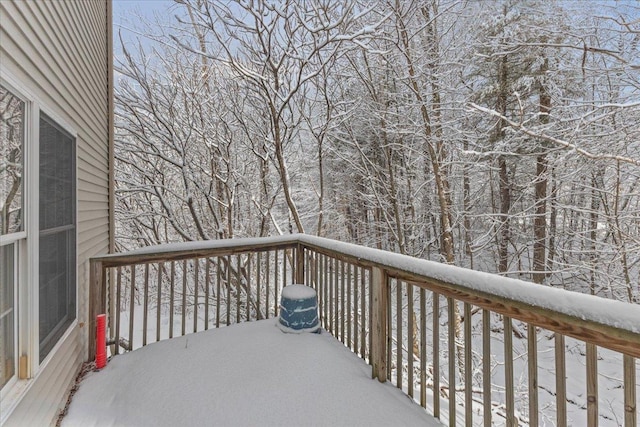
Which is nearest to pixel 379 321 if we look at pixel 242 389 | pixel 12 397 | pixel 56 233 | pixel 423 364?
pixel 423 364

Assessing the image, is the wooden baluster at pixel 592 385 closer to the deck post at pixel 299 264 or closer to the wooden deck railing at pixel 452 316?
the wooden deck railing at pixel 452 316

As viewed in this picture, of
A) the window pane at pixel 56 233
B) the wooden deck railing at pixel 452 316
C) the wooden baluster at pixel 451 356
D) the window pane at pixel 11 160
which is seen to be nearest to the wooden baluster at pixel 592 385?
the wooden deck railing at pixel 452 316

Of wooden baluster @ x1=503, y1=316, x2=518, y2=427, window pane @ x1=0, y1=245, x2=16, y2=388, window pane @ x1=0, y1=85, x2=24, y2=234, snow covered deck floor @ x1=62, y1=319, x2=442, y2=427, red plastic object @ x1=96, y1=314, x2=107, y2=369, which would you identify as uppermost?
window pane @ x1=0, y1=85, x2=24, y2=234

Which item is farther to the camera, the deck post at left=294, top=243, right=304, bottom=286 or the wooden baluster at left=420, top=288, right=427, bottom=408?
the deck post at left=294, top=243, right=304, bottom=286

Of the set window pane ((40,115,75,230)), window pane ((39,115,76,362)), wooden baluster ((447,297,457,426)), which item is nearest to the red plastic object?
window pane ((39,115,76,362))

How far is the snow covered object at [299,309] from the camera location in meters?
3.03

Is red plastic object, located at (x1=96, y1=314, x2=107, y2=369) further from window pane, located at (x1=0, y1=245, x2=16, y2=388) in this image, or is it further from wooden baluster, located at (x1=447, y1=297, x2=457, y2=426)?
wooden baluster, located at (x1=447, y1=297, x2=457, y2=426)

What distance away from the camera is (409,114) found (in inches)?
306

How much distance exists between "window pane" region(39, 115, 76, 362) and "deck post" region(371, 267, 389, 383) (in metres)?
2.02

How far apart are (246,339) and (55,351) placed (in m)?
1.41

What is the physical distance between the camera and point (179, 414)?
2.04m

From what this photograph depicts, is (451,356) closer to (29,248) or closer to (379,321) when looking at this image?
(379,321)

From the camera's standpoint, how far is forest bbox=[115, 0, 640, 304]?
16.6ft

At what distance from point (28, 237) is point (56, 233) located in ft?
1.77
